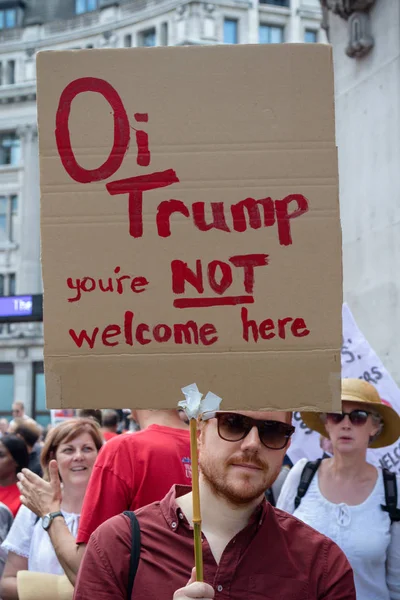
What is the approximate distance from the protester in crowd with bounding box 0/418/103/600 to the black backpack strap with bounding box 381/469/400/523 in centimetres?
125

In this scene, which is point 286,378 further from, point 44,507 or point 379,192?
point 379,192

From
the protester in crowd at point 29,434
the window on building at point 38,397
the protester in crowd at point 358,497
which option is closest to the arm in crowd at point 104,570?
the protester in crowd at point 358,497

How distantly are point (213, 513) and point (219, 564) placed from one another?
131 millimetres

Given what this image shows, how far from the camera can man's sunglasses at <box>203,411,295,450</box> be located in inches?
96.6

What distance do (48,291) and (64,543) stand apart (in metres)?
1.21

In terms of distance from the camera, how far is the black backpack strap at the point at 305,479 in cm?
393

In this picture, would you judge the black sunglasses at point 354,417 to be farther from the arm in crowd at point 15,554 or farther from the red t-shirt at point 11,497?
the red t-shirt at point 11,497

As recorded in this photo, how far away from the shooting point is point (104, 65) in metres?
2.51

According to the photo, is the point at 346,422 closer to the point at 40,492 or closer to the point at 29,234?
the point at 40,492

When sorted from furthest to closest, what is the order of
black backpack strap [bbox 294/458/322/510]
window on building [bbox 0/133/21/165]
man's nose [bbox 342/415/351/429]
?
window on building [bbox 0/133/21/165] < man's nose [bbox 342/415/351/429] < black backpack strap [bbox 294/458/322/510]

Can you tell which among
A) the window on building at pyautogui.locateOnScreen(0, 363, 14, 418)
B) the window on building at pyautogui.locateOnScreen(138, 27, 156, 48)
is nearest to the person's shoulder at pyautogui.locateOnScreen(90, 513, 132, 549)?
the window on building at pyautogui.locateOnScreen(0, 363, 14, 418)

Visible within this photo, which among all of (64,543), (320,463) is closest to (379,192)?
(320,463)

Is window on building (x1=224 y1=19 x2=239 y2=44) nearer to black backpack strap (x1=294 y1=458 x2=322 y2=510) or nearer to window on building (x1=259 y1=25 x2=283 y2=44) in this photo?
window on building (x1=259 y1=25 x2=283 y2=44)

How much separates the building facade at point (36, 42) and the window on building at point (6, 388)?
0.04m
